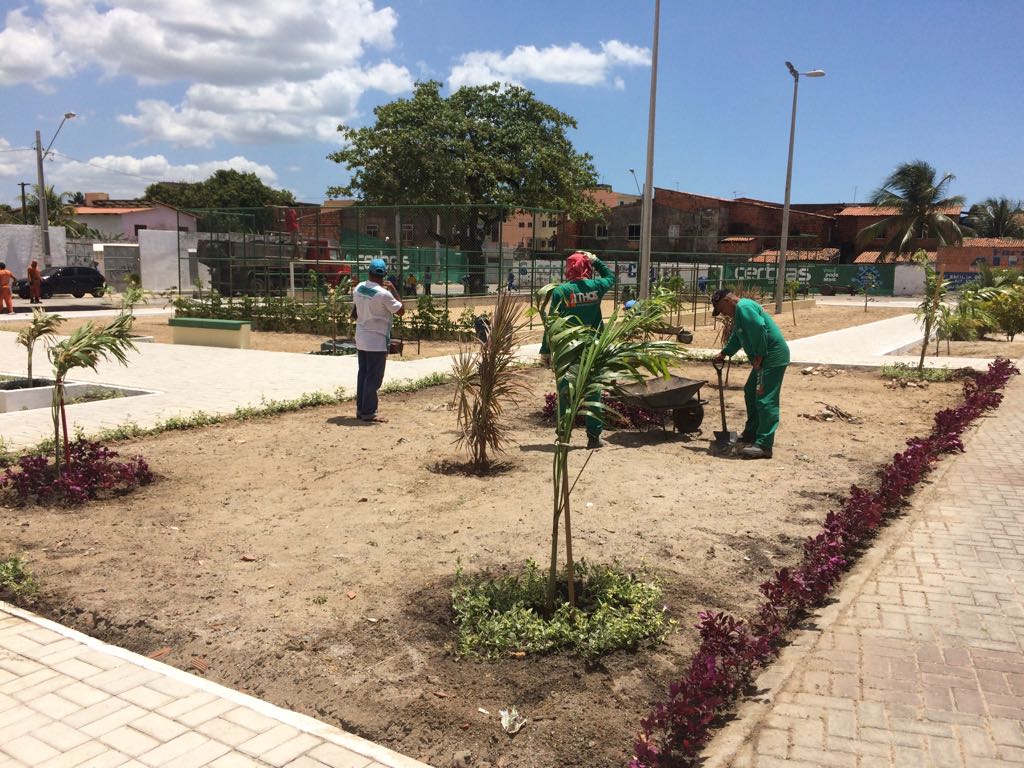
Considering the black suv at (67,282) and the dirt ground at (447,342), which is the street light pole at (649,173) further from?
the black suv at (67,282)

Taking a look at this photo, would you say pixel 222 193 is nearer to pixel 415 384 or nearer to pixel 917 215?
pixel 917 215

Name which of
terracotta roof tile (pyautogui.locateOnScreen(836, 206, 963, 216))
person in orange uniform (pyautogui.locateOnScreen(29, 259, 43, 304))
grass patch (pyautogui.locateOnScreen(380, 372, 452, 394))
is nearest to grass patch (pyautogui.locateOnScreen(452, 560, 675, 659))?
grass patch (pyautogui.locateOnScreen(380, 372, 452, 394))

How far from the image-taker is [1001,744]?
3068 mm

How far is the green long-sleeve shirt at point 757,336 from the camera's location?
23.9 feet

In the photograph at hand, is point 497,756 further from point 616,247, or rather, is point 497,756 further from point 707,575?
point 616,247

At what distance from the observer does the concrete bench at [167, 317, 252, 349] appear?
52.6 feet

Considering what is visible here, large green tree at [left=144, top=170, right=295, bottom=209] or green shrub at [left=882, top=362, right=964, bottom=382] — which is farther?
large green tree at [left=144, top=170, right=295, bottom=209]

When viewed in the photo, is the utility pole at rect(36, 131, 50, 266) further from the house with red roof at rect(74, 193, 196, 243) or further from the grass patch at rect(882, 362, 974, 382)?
the grass patch at rect(882, 362, 974, 382)

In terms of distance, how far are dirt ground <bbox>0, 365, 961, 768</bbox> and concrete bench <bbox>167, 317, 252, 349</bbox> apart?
8.02 m

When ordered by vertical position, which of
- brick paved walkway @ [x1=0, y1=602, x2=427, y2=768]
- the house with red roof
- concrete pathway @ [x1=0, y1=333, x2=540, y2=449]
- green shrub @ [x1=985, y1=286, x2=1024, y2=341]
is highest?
the house with red roof

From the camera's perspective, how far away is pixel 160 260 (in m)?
38.7

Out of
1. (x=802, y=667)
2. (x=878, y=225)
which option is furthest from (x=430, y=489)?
(x=878, y=225)

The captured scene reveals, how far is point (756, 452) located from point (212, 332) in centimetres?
1223

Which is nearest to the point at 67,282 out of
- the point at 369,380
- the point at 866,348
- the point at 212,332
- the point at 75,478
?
the point at 212,332
